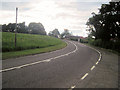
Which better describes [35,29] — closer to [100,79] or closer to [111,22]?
[111,22]

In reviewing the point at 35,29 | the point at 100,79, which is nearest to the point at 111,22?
the point at 100,79

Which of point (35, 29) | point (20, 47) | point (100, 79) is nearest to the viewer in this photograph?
point (100, 79)

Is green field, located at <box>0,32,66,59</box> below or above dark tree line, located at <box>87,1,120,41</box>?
below

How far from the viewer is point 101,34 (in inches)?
1256

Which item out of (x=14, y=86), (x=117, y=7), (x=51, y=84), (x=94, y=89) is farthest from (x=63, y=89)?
(x=117, y=7)

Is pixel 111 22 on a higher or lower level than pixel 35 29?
higher

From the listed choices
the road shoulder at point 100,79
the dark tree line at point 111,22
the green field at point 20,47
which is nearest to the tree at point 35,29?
the green field at point 20,47

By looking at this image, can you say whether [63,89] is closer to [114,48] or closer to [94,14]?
[114,48]

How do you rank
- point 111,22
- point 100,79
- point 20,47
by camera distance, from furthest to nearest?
point 111,22, point 20,47, point 100,79

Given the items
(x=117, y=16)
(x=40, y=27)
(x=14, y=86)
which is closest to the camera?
(x=14, y=86)

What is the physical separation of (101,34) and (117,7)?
8.30 metres

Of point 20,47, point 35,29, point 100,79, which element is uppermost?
point 35,29

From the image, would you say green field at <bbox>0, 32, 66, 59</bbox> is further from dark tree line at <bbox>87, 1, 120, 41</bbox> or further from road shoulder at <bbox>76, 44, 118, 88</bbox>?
dark tree line at <bbox>87, 1, 120, 41</bbox>

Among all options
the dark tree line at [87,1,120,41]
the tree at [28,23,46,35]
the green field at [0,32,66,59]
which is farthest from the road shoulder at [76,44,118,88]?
the tree at [28,23,46,35]
